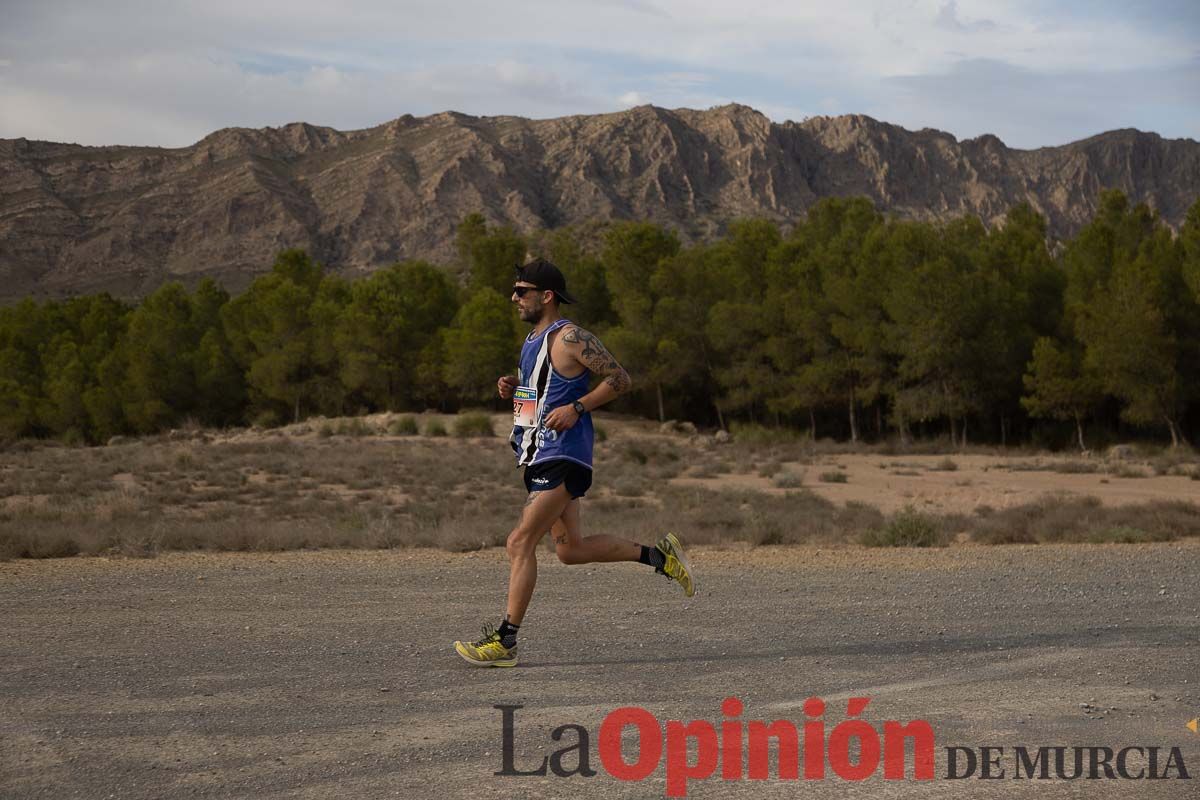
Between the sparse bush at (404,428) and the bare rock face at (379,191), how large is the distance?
8494 cm

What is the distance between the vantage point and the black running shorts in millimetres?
6547

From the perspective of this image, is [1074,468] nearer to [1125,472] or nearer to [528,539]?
[1125,472]

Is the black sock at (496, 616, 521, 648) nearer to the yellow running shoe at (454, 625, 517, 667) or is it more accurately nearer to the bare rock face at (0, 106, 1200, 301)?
the yellow running shoe at (454, 625, 517, 667)

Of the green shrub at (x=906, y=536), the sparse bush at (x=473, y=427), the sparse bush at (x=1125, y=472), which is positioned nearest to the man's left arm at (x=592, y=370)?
the green shrub at (x=906, y=536)

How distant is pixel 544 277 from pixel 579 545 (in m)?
1.62

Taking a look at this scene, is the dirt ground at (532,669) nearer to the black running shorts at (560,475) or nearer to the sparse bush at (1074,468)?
the black running shorts at (560,475)

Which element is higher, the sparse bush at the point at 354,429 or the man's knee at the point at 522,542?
the man's knee at the point at 522,542

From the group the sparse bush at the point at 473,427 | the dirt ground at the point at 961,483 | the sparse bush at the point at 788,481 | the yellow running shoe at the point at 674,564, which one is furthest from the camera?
the sparse bush at the point at 473,427

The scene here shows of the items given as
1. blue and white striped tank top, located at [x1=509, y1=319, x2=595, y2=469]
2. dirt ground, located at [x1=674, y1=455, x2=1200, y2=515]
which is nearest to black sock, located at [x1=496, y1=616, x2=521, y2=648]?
blue and white striped tank top, located at [x1=509, y1=319, x2=595, y2=469]

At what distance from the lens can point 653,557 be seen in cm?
725

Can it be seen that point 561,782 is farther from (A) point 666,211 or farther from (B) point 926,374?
(A) point 666,211

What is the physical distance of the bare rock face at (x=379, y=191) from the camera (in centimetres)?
14588

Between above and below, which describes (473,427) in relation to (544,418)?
below

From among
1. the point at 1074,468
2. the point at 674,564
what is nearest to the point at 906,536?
the point at 674,564
